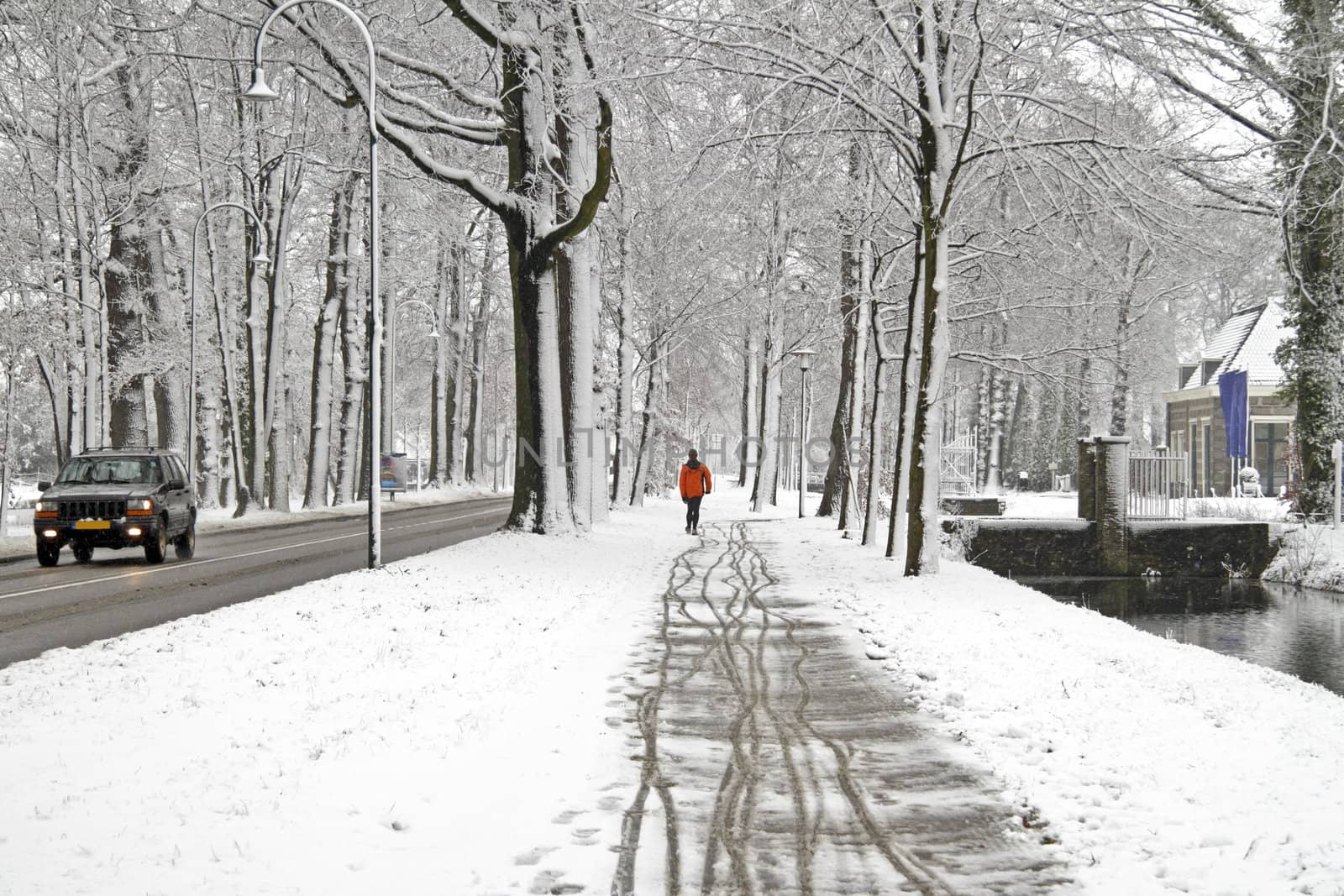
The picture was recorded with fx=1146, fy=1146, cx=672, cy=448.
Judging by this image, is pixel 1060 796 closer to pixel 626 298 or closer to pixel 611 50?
pixel 611 50

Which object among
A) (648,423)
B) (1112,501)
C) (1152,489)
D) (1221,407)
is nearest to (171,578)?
(1112,501)

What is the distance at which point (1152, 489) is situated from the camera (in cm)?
2717

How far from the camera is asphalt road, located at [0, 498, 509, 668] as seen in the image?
1121 centimetres

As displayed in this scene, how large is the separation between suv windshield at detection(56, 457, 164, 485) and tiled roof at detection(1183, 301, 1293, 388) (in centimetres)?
3766

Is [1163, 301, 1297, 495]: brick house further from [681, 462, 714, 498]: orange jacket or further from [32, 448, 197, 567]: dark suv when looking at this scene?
[32, 448, 197, 567]: dark suv

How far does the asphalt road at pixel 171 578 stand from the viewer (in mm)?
11211

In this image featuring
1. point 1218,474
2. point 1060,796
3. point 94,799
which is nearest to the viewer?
point 94,799

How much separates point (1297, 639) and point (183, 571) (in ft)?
52.8

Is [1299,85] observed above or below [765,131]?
above

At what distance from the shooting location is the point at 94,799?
16.9 ft

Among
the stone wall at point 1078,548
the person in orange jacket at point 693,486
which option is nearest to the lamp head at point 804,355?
the person in orange jacket at point 693,486

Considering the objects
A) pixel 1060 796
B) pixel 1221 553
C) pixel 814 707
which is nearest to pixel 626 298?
pixel 1221 553

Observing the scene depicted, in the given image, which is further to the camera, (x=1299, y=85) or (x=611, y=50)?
(x=1299, y=85)

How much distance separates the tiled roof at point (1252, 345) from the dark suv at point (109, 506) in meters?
37.6
